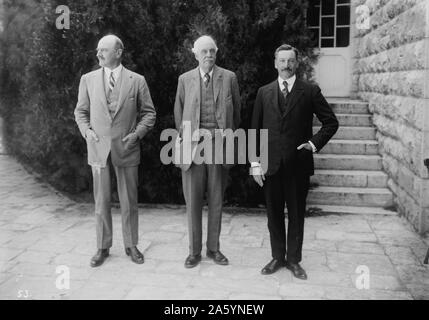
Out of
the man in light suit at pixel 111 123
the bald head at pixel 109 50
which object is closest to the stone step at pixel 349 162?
the man in light suit at pixel 111 123

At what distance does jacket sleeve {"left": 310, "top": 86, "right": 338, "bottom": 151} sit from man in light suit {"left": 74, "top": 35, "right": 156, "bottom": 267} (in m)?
1.52

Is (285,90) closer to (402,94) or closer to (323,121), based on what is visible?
(323,121)

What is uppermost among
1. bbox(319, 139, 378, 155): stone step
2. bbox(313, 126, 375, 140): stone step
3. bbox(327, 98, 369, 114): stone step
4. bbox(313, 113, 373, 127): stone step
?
bbox(327, 98, 369, 114): stone step

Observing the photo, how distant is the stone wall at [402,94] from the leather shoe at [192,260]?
100 inches

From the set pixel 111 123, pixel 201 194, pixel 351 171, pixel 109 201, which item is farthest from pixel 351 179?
pixel 111 123

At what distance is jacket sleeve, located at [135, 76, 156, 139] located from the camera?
4.80 metres

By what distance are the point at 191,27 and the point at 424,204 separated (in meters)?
3.46

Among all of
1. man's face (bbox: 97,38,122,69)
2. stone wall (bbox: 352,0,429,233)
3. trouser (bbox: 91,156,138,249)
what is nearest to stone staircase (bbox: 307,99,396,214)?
stone wall (bbox: 352,0,429,233)

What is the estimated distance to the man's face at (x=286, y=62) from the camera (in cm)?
423

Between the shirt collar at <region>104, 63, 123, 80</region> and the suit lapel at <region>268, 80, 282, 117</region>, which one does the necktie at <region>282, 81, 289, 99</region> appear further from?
the shirt collar at <region>104, 63, 123, 80</region>

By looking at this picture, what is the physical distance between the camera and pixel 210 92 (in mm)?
4578

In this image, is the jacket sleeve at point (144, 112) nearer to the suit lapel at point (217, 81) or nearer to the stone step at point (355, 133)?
the suit lapel at point (217, 81)

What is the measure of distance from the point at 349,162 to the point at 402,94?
1.45 m
